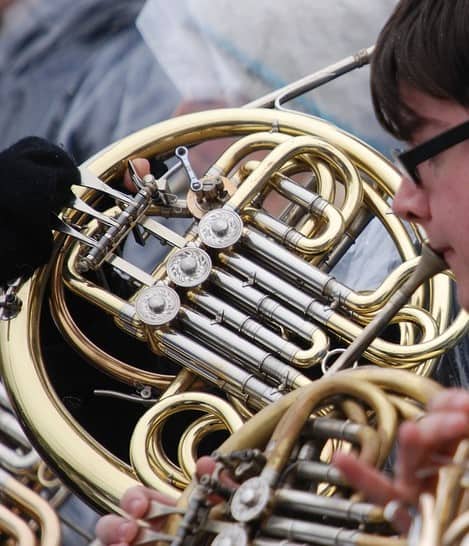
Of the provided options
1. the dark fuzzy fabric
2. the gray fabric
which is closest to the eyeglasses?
the dark fuzzy fabric

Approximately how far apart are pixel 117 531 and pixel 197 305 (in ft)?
1.39

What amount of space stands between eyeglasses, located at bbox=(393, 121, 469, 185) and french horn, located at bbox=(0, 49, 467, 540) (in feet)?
0.77

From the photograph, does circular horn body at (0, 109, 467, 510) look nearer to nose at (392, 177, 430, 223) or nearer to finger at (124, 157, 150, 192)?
finger at (124, 157, 150, 192)

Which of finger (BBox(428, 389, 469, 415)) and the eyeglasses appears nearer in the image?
finger (BBox(428, 389, 469, 415))

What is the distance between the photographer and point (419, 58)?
967 mm

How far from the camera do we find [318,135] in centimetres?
136

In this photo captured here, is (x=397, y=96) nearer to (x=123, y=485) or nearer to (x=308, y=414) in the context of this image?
(x=308, y=414)

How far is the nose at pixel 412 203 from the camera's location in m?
0.99

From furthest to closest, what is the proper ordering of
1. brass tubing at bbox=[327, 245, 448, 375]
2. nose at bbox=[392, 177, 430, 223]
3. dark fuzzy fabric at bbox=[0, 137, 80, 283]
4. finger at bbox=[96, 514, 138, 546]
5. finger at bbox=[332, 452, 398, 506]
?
dark fuzzy fabric at bbox=[0, 137, 80, 283]
brass tubing at bbox=[327, 245, 448, 375]
nose at bbox=[392, 177, 430, 223]
finger at bbox=[96, 514, 138, 546]
finger at bbox=[332, 452, 398, 506]

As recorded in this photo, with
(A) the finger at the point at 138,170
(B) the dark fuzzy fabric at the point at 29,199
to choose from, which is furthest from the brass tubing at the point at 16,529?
(A) the finger at the point at 138,170

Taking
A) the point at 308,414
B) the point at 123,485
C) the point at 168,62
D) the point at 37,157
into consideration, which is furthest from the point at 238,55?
the point at 308,414

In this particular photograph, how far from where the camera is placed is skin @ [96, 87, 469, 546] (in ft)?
2.31

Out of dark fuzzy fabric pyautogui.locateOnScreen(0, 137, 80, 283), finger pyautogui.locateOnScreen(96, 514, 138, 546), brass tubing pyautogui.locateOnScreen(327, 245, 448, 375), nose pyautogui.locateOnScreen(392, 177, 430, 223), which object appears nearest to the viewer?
finger pyautogui.locateOnScreen(96, 514, 138, 546)

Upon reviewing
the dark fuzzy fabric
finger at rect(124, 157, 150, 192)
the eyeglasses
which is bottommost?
the eyeglasses
